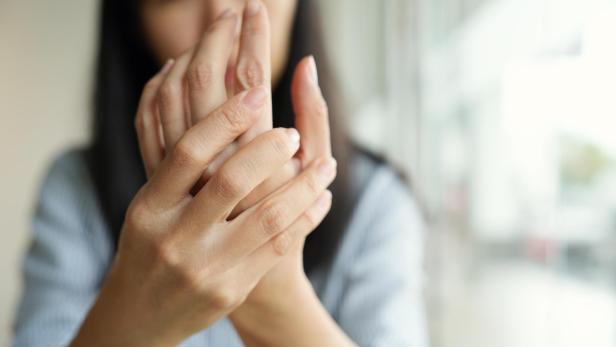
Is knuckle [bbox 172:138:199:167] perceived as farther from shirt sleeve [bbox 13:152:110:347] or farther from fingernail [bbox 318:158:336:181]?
shirt sleeve [bbox 13:152:110:347]

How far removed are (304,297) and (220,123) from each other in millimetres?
92

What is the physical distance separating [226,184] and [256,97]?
0.03m

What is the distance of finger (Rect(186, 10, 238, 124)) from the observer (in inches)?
7.4

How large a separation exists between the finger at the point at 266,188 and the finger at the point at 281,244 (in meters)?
0.02

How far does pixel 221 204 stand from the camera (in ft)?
0.56

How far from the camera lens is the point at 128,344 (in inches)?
7.8

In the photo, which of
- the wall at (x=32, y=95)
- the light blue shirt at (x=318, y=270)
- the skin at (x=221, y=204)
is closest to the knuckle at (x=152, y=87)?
the skin at (x=221, y=204)

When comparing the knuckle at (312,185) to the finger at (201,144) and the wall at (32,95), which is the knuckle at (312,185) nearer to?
the finger at (201,144)

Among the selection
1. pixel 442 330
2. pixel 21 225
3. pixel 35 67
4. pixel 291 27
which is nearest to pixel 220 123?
pixel 291 27

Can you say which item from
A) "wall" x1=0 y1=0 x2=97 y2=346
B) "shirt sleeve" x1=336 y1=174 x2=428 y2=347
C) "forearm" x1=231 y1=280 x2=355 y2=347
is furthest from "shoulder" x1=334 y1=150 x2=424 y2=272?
"wall" x1=0 y1=0 x2=97 y2=346

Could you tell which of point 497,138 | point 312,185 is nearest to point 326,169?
point 312,185

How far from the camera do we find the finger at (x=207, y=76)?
0.62 ft

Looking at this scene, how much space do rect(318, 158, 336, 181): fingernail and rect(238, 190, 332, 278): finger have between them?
10 millimetres

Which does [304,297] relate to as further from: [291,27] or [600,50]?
[600,50]
